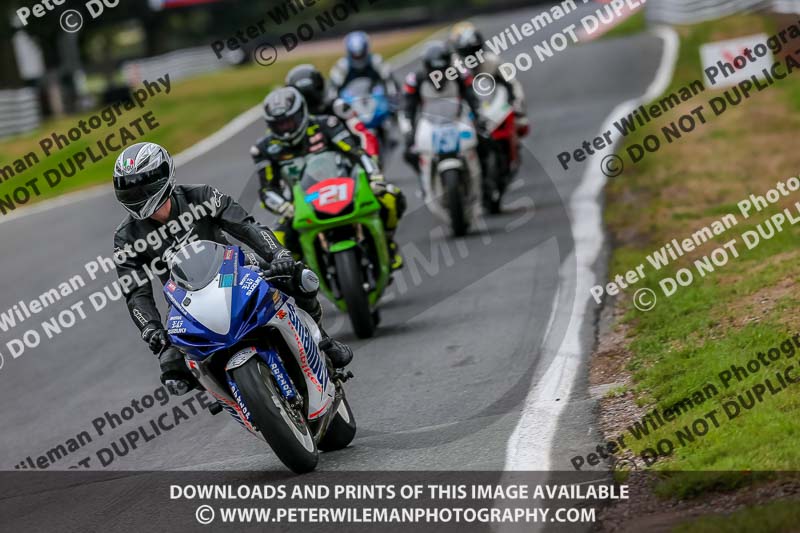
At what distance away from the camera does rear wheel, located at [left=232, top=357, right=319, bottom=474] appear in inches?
242

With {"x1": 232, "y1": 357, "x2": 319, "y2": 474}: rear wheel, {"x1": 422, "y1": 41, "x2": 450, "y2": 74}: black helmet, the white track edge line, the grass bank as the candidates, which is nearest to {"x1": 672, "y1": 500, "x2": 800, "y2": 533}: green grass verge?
the grass bank

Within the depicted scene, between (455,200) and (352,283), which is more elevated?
(352,283)

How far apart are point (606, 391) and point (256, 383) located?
8.17 feet

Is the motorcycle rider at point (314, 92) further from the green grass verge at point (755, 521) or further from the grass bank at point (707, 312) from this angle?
the green grass verge at point (755, 521)

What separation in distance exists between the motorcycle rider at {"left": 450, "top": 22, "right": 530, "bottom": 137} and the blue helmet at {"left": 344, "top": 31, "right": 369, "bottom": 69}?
2307mm
